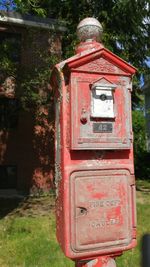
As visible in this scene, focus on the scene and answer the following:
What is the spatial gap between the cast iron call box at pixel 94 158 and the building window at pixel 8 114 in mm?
11987

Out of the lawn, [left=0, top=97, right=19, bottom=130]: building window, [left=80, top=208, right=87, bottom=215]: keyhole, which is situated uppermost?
[left=0, top=97, right=19, bottom=130]: building window

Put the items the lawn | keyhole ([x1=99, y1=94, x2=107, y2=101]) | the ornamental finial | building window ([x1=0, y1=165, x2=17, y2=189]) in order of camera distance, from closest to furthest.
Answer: keyhole ([x1=99, y1=94, x2=107, y2=101])
the ornamental finial
the lawn
building window ([x1=0, y1=165, x2=17, y2=189])

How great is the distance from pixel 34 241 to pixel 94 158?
3.66 metres

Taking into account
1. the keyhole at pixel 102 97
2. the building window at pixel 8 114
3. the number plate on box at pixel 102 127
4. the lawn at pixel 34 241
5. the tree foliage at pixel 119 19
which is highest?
the tree foliage at pixel 119 19

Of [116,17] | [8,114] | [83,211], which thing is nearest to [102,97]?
[83,211]

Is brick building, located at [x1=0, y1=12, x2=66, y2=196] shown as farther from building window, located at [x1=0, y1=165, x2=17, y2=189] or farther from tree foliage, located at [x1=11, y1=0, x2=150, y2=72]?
tree foliage, located at [x1=11, y1=0, x2=150, y2=72]

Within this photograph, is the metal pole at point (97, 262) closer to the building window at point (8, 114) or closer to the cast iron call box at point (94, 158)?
the cast iron call box at point (94, 158)

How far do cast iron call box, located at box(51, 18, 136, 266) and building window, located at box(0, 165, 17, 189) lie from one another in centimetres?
1215

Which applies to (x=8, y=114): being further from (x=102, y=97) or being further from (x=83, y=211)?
(x=83, y=211)

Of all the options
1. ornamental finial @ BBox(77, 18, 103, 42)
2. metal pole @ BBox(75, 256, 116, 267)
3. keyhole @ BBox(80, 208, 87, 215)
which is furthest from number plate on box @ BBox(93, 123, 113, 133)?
metal pole @ BBox(75, 256, 116, 267)

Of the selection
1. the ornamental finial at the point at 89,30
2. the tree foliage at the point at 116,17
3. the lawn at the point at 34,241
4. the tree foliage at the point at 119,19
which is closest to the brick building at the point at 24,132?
the tree foliage at the point at 119,19

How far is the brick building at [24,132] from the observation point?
46.3 feet

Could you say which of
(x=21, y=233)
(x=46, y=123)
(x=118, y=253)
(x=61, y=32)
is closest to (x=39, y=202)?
(x=46, y=123)

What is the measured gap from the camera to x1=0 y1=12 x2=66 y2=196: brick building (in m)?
14.1
